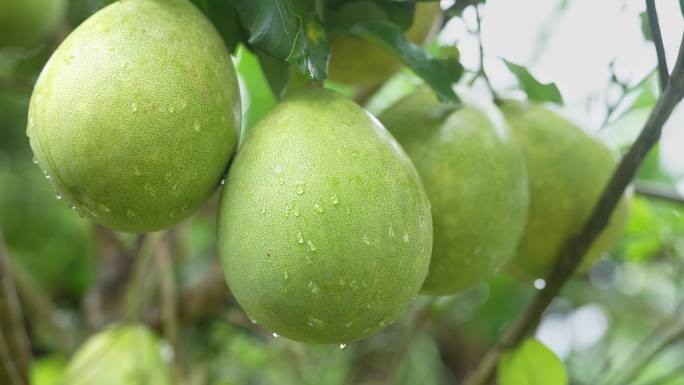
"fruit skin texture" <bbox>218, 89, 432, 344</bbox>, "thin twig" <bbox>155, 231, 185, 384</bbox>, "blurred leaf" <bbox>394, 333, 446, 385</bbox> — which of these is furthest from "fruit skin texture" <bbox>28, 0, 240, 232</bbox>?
"blurred leaf" <bbox>394, 333, 446, 385</bbox>

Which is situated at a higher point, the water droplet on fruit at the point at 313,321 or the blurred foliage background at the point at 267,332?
the water droplet on fruit at the point at 313,321

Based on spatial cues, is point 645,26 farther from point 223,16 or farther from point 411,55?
point 223,16

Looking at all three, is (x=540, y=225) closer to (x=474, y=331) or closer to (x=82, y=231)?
(x=474, y=331)

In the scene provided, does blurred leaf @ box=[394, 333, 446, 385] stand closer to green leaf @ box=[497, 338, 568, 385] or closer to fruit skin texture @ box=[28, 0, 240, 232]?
green leaf @ box=[497, 338, 568, 385]

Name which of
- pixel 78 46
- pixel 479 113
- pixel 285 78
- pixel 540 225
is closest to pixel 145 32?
pixel 78 46

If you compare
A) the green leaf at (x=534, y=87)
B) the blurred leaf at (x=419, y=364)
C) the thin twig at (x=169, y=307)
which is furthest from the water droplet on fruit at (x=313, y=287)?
the blurred leaf at (x=419, y=364)

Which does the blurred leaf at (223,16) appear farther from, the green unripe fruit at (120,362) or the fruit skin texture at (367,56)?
the green unripe fruit at (120,362)

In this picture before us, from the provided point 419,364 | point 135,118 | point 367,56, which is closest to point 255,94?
point 367,56
